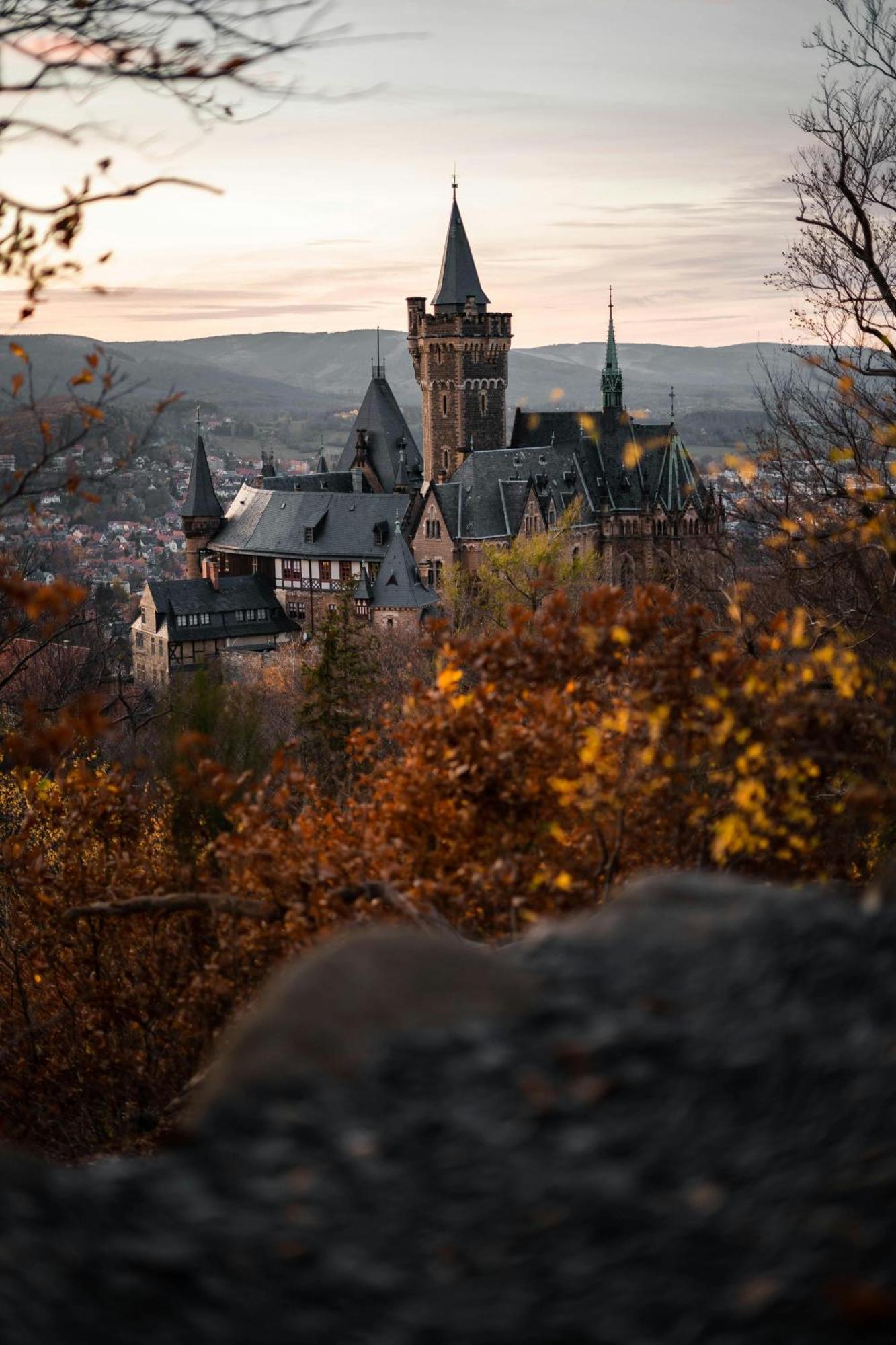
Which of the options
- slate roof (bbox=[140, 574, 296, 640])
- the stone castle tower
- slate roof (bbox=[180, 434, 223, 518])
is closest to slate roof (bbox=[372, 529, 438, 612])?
slate roof (bbox=[140, 574, 296, 640])

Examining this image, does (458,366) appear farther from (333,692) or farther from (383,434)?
(333,692)

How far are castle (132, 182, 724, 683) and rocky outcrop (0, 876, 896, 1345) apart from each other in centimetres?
7341

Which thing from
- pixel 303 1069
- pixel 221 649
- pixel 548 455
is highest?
pixel 548 455

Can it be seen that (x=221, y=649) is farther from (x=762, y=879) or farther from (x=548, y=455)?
(x=762, y=879)

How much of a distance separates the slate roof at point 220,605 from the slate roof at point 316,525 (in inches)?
118

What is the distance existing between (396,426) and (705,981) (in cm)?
9525

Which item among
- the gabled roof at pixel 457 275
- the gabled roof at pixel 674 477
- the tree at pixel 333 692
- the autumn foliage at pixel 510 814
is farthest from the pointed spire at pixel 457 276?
the autumn foliage at pixel 510 814

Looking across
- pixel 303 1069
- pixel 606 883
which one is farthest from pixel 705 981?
pixel 606 883

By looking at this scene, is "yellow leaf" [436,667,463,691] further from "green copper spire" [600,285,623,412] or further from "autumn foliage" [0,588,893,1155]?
"green copper spire" [600,285,623,412]

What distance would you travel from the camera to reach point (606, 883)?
29.5 ft

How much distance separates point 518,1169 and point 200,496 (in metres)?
95.1

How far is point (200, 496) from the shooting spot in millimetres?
96812

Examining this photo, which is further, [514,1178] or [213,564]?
[213,564]

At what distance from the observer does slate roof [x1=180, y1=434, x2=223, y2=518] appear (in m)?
96.5
